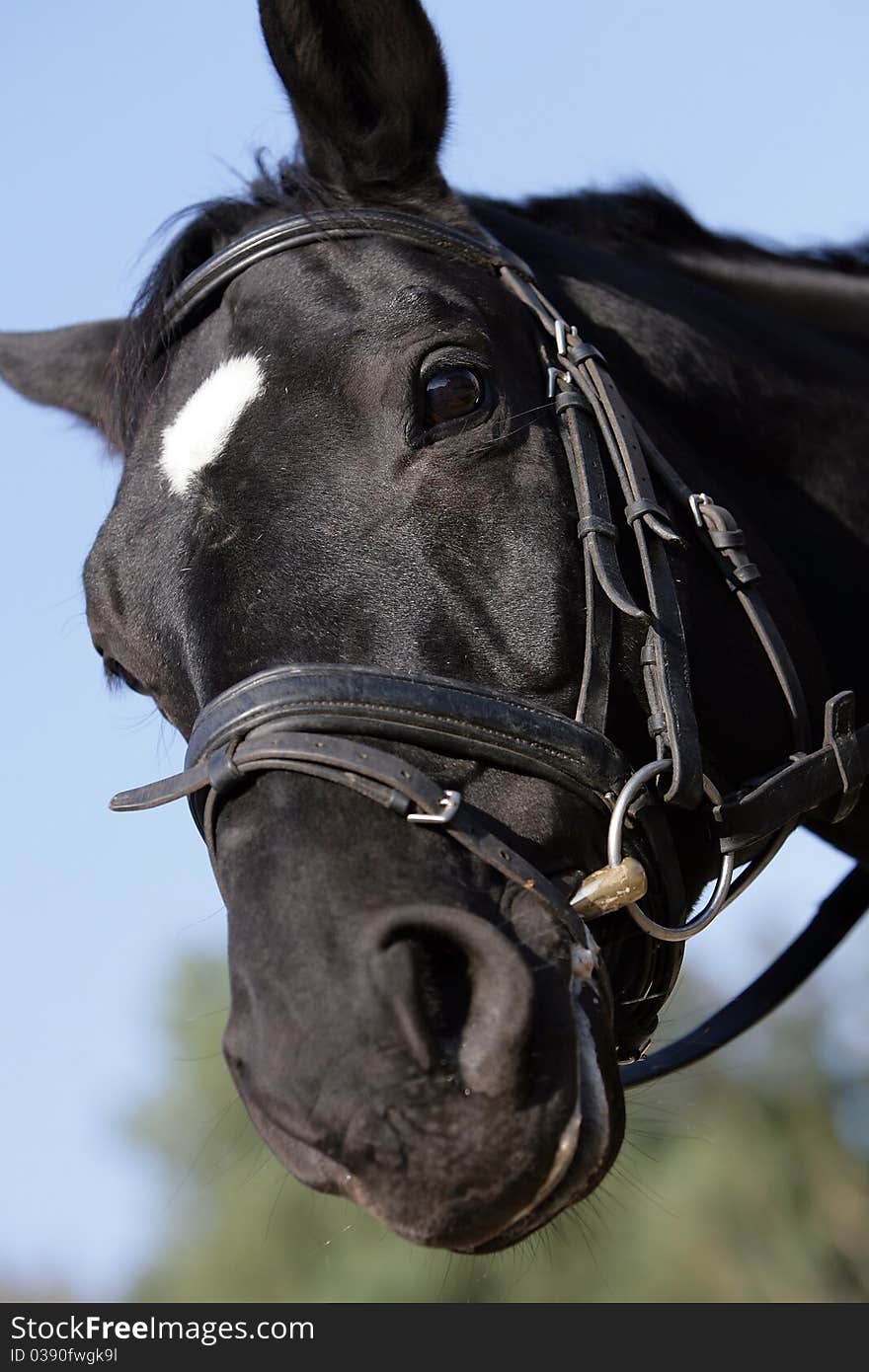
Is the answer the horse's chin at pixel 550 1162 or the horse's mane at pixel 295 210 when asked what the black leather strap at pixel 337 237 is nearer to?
the horse's mane at pixel 295 210

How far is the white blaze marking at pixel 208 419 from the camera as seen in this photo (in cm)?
300

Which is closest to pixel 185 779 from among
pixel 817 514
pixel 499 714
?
pixel 499 714

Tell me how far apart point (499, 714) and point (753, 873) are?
0.92 m

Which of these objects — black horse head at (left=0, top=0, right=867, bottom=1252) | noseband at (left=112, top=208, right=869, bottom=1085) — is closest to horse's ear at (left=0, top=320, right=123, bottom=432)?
black horse head at (left=0, top=0, right=867, bottom=1252)

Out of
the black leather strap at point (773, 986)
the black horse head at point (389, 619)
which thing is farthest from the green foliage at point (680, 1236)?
the black horse head at point (389, 619)

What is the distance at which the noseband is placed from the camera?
2479mm

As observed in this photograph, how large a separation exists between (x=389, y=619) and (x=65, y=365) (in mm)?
2245

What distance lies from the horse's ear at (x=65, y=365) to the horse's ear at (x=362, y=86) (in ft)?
3.87

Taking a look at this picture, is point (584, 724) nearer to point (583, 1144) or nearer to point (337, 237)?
point (583, 1144)

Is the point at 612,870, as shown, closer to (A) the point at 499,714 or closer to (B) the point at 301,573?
(A) the point at 499,714

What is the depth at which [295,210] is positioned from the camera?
347 cm

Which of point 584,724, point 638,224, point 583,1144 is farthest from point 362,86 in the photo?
point 583,1144

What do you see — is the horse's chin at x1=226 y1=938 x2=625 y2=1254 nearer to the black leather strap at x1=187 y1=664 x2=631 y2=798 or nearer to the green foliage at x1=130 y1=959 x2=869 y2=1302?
the black leather strap at x1=187 y1=664 x2=631 y2=798

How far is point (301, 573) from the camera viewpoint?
2729 mm
